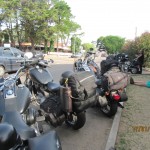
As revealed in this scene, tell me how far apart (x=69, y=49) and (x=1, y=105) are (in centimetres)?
8939

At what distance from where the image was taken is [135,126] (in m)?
4.83

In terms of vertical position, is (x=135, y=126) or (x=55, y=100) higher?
(x=55, y=100)

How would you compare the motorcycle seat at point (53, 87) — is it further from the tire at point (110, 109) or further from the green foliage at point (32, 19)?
the green foliage at point (32, 19)

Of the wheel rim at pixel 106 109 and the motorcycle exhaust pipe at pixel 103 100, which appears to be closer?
the motorcycle exhaust pipe at pixel 103 100

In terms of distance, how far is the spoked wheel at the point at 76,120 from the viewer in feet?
13.8

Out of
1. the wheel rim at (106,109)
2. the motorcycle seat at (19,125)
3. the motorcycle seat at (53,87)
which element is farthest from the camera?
the wheel rim at (106,109)

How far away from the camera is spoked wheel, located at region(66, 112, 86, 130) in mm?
4215

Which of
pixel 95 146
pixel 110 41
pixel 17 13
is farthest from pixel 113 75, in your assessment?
pixel 110 41

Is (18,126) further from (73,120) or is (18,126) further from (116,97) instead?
(116,97)

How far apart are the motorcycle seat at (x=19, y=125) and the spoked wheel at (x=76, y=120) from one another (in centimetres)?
177

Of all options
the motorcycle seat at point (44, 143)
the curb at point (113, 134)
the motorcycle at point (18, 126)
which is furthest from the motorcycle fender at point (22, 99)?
the curb at point (113, 134)

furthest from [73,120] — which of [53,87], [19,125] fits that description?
[19,125]

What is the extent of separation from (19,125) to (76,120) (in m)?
2.19

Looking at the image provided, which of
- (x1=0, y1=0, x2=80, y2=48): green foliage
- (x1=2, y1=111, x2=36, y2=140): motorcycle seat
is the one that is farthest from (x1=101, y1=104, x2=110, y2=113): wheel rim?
(x1=0, y1=0, x2=80, y2=48): green foliage
